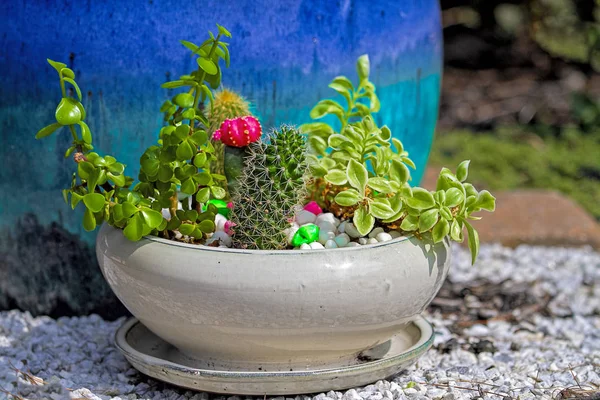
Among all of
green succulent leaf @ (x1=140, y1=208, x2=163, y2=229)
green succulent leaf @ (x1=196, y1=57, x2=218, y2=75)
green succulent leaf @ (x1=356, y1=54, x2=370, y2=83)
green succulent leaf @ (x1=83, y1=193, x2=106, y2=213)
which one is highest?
green succulent leaf @ (x1=196, y1=57, x2=218, y2=75)

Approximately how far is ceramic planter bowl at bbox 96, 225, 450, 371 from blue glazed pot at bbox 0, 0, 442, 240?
48cm

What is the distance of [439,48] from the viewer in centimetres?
279

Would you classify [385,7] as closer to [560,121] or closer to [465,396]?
[465,396]

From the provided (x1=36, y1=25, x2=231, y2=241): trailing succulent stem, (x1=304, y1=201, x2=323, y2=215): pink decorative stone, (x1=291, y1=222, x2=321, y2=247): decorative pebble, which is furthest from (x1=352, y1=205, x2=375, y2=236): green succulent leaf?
(x1=36, y1=25, x2=231, y2=241): trailing succulent stem

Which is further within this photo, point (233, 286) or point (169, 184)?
point (169, 184)

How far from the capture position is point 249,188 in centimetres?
184

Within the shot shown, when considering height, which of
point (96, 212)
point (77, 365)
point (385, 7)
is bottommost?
point (77, 365)

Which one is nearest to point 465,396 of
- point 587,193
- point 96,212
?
point 96,212

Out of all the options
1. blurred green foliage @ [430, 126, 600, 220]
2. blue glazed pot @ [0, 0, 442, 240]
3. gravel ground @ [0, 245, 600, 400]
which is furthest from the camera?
blurred green foliage @ [430, 126, 600, 220]

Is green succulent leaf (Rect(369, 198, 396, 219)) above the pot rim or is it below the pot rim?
above

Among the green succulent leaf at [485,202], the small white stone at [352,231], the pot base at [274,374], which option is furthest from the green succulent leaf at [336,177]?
the pot base at [274,374]

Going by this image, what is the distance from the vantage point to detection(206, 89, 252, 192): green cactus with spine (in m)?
2.12

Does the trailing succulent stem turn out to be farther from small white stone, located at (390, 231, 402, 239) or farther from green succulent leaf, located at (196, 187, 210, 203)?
small white stone, located at (390, 231, 402, 239)

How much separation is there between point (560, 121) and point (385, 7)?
3790mm
